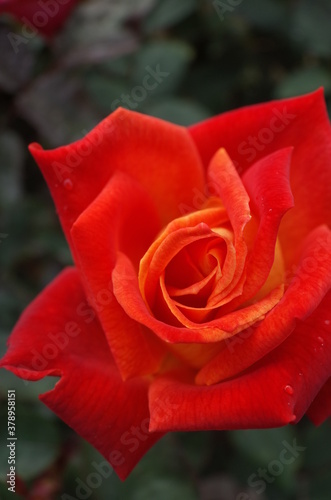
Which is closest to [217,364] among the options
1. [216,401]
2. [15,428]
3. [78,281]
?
[216,401]

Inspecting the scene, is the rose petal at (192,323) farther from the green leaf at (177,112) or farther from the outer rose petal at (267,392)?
the green leaf at (177,112)

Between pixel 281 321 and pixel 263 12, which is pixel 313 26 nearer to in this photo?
pixel 263 12

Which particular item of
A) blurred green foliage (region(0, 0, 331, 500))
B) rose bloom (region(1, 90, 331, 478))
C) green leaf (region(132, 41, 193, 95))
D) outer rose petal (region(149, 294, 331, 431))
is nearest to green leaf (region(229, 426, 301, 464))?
blurred green foliage (region(0, 0, 331, 500))

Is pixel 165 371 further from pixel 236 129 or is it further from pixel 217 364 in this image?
pixel 236 129

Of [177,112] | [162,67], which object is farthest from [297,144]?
[162,67]

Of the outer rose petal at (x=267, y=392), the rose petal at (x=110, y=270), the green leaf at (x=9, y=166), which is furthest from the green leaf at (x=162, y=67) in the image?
the outer rose petal at (x=267, y=392)

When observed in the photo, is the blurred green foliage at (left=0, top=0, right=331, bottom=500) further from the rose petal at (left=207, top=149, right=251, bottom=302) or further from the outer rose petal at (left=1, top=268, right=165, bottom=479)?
the rose petal at (left=207, top=149, right=251, bottom=302)
